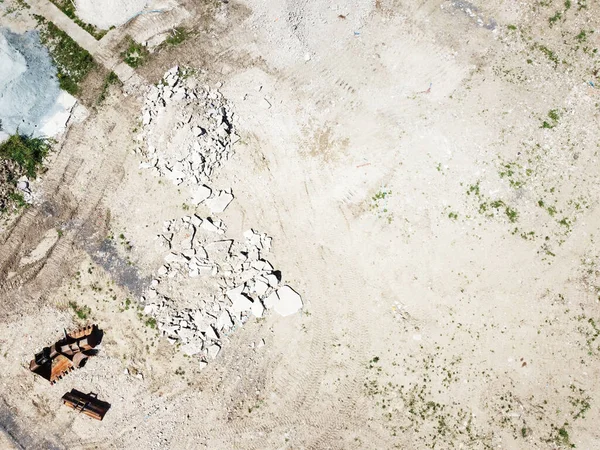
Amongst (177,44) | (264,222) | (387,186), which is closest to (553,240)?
(387,186)

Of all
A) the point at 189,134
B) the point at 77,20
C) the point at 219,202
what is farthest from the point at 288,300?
the point at 77,20

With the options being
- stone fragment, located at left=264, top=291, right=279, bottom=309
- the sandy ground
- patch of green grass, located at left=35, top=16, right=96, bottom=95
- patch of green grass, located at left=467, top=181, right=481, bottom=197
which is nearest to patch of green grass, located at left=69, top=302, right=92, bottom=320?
the sandy ground

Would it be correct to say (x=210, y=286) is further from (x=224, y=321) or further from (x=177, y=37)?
(x=177, y=37)

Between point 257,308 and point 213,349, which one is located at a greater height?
point 257,308

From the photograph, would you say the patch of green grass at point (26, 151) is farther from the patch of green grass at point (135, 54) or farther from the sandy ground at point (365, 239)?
the patch of green grass at point (135, 54)

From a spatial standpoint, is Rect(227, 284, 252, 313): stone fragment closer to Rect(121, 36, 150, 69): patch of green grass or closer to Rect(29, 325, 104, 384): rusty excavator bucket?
Rect(29, 325, 104, 384): rusty excavator bucket

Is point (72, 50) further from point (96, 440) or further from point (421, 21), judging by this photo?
point (96, 440)
